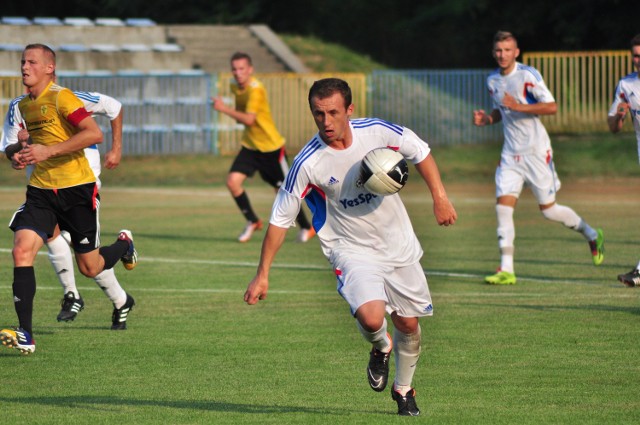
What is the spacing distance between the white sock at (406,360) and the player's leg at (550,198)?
22.9 ft

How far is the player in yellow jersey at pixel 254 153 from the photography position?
18.6 m

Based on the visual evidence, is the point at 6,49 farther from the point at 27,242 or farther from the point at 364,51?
the point at 27,242

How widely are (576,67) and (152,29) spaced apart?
1498cm

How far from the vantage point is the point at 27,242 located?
31.9 feet

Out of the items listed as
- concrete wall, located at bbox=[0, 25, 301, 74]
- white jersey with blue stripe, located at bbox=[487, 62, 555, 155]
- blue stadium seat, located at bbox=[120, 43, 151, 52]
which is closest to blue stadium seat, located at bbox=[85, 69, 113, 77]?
concrete wall, located at bbox=[0, 25, 301, 74]

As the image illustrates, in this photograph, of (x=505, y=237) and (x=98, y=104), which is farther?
(x=505, y=237)

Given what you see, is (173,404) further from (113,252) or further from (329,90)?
(113,252)

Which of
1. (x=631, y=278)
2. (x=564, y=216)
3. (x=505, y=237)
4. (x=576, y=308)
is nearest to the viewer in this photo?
(x=576, y=308)

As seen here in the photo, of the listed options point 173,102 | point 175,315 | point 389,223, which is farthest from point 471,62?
point 389,223

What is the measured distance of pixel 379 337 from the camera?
306 inches

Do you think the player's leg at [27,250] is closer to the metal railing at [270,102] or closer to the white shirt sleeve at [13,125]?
the white shirt sleeve at [13,125]

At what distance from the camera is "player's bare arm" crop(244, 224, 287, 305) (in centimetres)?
735

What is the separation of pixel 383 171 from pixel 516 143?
7388mm

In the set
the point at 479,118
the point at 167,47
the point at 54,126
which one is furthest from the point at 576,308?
the point at 167,47
